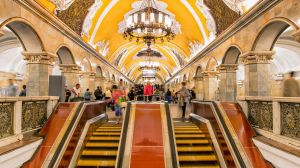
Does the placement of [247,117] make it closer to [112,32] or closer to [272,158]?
[272,158]

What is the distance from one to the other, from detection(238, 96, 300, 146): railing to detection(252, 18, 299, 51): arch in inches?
102

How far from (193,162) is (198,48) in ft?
43.2

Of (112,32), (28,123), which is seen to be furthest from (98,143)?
(112,32)

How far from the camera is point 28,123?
244 inches

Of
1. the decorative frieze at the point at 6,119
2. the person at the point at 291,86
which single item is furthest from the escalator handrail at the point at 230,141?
the decorative frieze at the point at 6,119

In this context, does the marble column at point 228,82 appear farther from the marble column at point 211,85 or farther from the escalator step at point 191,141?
the escalator step at point 191,141

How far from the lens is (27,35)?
8609 mm

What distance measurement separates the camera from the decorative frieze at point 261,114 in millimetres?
6188

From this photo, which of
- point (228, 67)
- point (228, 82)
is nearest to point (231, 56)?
point (228, 67)

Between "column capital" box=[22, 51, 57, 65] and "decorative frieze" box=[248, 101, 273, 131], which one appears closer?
"decorative frieze" box=[248, 101, 273, 131]

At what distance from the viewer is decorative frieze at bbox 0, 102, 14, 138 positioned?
514 centimetres

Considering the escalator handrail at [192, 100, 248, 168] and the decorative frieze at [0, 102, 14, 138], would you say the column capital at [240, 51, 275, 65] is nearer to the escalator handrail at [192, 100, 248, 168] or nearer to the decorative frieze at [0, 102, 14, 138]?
the escalator handrail at [192, 100, 248, 168]

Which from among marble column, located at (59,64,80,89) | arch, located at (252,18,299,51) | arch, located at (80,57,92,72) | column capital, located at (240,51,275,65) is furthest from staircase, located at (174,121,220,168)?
arch, located at (80,57,92,72)

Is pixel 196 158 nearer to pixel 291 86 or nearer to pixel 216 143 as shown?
pixel 216 143
